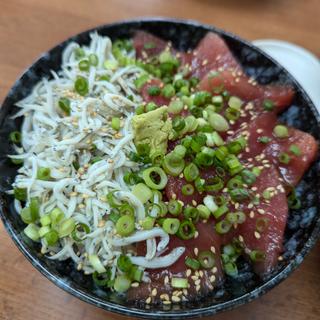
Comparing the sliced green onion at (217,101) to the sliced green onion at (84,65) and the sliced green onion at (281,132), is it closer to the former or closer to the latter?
the sliced green onion at (281,132)

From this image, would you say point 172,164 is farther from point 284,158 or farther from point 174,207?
point 284,158

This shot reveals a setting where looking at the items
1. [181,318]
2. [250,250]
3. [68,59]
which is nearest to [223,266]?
[250,250]

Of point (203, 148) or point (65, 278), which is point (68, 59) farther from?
point (65, 278)

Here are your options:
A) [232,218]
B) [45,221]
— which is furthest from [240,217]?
[45,221]

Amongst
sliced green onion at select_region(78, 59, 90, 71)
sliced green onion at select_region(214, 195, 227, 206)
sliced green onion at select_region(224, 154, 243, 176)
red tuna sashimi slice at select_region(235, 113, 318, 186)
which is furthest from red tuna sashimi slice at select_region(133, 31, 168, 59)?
sliced green onion at select_region(214, 195, 227, 206)

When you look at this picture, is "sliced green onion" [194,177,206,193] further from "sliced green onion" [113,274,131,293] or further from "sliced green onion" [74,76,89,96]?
"sliced green onion" [74,76,89,96]

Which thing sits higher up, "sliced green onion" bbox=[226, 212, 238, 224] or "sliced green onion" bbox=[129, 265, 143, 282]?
"sliced green onion" bbox=[226, 212, 238, 224]
